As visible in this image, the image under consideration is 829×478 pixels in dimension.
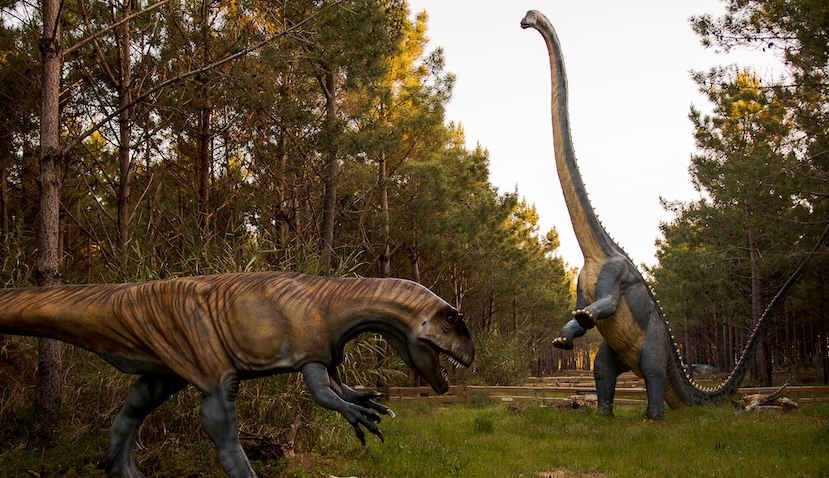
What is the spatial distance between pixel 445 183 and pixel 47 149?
10.6 meters

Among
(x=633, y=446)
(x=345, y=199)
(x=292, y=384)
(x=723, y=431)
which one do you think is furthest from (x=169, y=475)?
(x=345, y=199)

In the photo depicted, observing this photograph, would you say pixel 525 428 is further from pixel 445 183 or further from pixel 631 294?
pixel 445 183

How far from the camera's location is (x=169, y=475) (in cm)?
580

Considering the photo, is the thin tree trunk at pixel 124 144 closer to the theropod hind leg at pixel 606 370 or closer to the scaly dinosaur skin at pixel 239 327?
the scaly dinosaur skin at pixel 239 327

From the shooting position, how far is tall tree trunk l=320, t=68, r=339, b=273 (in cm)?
1027

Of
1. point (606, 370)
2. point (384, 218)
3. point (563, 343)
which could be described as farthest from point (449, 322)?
point (384, 218)

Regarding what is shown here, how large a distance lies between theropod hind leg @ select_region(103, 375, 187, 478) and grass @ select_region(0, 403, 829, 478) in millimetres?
1737

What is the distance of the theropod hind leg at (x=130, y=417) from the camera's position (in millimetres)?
4098

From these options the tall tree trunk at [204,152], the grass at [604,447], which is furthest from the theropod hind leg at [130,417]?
the tall tree trunk at [204,152]

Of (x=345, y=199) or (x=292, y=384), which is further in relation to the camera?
(x=345, y=199)

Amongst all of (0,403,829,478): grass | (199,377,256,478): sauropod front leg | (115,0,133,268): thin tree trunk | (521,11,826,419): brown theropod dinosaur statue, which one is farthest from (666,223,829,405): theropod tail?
(199,377,256,478): sauropod front leg

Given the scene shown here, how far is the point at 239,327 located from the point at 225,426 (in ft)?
1.67

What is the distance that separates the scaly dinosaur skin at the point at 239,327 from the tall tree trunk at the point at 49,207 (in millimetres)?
2031

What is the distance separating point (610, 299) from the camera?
850cm
